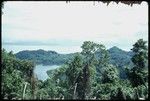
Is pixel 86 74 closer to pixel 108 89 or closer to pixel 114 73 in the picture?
pixel 114 73

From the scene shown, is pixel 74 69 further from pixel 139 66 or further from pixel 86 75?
pixel 139 66

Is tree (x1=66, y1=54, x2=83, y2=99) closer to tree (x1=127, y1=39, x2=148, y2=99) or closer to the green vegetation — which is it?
the green vegetation

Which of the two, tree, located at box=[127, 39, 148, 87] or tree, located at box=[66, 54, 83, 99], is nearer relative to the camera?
tree, located at box=[127, 39, 148, 87]

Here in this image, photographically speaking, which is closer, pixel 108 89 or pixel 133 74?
pixel 133 74

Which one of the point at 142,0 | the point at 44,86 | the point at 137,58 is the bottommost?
the point at 44,86

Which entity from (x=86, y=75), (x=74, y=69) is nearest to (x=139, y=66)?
(x=86, y=75)

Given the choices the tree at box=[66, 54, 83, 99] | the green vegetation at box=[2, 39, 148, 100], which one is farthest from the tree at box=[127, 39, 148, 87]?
the tree at box=[66, 54, 83, 99]

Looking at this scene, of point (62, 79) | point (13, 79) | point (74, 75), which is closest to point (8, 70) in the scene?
point (13, 79)

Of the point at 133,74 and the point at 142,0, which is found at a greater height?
the point at 142,0

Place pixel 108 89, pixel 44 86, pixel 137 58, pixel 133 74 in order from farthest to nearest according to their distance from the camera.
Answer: pixel 44 86 → pixel 108 89 → pixel 133 74 → pixel 137 58

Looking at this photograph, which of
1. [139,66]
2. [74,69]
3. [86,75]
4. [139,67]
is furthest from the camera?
[74,69]

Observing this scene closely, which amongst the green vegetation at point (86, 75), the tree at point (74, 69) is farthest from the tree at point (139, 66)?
the tree at point (74, 69)
